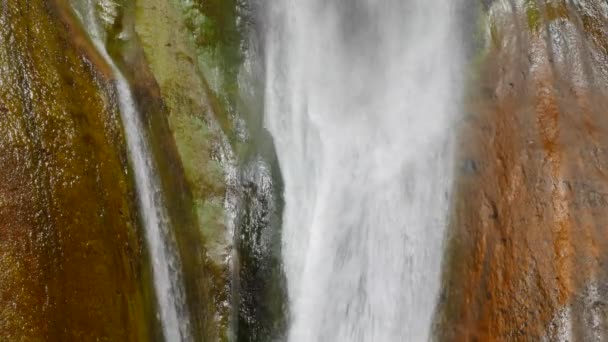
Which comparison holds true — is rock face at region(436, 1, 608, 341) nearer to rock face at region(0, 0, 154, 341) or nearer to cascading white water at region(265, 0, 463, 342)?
cascading white water at region(265, 0, 463, 342)

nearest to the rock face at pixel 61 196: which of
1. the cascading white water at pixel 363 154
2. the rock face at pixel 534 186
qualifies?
the cascading white water at pixel 363 154

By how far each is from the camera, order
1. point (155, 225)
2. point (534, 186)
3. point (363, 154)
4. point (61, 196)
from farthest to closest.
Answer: point (363, 154) < point (534, 186) < point (155, 225) < point (61, 196)

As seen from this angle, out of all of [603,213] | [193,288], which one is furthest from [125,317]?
[603,213]

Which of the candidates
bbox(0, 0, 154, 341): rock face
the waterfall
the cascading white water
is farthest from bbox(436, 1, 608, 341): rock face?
bbox(0, 0, 154, 341): rock face

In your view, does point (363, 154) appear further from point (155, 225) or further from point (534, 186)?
point (155, 225)

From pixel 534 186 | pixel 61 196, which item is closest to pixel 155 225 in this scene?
pixel 61 196

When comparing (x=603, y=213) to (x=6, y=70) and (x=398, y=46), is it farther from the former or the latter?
(x=6, y=70)
